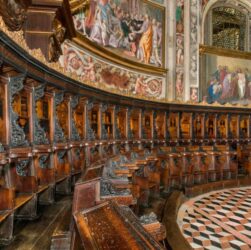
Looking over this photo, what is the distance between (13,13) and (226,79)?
12.4 m

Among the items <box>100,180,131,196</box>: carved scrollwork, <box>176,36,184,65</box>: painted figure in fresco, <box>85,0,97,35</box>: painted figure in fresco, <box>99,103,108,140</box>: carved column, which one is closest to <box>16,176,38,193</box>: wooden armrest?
<box>100,180,131,196</box>: carved scrollwork

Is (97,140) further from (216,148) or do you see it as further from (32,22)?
(216,148)

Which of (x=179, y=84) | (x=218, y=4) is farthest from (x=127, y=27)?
(x=218, y=4)

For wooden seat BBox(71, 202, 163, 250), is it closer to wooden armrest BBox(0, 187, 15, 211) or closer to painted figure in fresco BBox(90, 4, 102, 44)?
wooden armrest BBox(0, 187, 15, 211)

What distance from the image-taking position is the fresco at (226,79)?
13914 millimetres

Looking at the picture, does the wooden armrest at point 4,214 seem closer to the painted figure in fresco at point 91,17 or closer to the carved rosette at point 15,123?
the carved rosette at point 15,123

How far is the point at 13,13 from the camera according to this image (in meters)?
4.56

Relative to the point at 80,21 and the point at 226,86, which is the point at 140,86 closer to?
the point at 80,21

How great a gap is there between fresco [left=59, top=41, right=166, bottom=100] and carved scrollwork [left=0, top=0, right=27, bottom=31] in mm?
1489

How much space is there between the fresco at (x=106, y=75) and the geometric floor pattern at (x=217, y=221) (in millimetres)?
3681

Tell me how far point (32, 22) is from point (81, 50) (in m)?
2.89

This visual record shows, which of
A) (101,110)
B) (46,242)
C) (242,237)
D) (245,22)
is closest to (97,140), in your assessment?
(101,110)

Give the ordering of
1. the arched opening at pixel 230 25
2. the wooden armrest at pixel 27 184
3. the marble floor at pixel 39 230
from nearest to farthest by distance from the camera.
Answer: the marble floor at pixel 39 230, the wooden armrest at pixel 27 184, the arched opening at pixel 230 25

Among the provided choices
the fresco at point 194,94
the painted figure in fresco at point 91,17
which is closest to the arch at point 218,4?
the fresco at point 194,94
